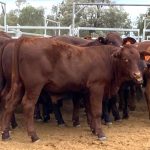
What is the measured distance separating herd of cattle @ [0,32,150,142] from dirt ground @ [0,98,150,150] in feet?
0.60

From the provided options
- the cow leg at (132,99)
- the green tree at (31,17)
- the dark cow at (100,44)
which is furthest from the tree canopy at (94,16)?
the dark cow at (100,44)

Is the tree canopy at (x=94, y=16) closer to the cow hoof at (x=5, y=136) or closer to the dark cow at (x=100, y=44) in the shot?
the dark cow at (x=100, y=44)

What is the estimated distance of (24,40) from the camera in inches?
215

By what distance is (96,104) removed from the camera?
5.66m

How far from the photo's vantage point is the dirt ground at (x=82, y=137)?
205 inches

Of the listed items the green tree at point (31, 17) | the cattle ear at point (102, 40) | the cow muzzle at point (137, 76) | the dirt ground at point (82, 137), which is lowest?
the dirt ground at point (82, 137)

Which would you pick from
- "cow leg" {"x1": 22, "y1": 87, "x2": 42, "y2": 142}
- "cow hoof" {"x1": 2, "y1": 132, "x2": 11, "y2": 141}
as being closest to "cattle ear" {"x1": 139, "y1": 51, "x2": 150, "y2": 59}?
"cow leg" {"x1": 22, "y1": 87, "x2": 42, "y2": 142}

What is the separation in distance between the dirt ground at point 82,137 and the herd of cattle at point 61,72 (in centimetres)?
18

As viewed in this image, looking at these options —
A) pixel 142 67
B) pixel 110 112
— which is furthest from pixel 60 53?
pixel 110 112

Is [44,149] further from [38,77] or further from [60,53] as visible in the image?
[60,53]

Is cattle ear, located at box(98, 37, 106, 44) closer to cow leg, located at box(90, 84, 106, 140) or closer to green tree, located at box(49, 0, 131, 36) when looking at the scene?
cow leg, located at box(90, 84, 106, 140)

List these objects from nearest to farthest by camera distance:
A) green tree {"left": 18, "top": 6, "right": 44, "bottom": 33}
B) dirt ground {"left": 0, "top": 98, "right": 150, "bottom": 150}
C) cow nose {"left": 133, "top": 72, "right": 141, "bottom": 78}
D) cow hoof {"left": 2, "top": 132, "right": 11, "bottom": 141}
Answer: dirt ground {"left": 0, "top": 98, "right": 150, "bottom": 150}
cow nose {"left": 133, "top": 72, "right": 141, "bottom": 78}
cow hoof {"left": 2, "top": 132, "right": 11, "bottom": 141}
green tree {"left": 18, "top": 6, "right": 44, "bottom": 33}

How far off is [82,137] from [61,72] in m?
1.04

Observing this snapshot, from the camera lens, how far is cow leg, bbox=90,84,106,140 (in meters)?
5.60
